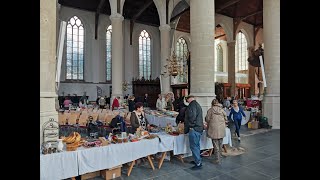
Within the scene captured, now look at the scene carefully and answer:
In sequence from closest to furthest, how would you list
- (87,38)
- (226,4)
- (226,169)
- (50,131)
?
(50,131)
(226,169)
(226,4)
(87,38)

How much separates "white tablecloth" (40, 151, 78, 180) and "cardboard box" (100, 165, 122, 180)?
26.9 inches

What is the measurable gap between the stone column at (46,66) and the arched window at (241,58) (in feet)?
86.0

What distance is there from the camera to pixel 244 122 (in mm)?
11336

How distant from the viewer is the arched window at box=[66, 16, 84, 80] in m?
19.2

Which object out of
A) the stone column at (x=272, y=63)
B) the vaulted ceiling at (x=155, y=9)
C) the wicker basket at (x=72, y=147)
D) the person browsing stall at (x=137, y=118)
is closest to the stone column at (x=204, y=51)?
the person browsing stall at (x=137, y=118)

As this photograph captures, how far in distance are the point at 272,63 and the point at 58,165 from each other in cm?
1027

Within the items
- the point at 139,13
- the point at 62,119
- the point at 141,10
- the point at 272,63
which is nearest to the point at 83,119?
the point at 62,119

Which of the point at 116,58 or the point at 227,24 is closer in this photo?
the point at 116,58

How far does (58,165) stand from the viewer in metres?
3.72

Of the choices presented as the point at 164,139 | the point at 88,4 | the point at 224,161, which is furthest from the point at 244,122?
the point at 88,4

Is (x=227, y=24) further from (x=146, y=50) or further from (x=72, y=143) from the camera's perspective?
(x=72, y=143)

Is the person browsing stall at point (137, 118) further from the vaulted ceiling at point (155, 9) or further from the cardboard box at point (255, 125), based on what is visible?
the vaulted ceiling at point (155, 9)
